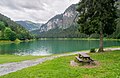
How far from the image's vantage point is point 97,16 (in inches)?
1672

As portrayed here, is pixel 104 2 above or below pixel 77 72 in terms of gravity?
above

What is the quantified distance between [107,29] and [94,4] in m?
6.01

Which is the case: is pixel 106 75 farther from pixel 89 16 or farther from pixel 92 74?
pixel 89 16

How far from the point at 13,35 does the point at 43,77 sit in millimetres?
161907

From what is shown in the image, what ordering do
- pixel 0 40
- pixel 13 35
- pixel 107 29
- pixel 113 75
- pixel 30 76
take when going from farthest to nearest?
pixel 13 35
pixel 0 40
pixel 107 29
pixel 30 76
pixel 113 75

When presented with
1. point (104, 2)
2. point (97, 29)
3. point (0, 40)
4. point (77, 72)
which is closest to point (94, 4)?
point (104, 2)

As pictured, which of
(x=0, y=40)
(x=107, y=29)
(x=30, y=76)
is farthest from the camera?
(x=0, y=40)

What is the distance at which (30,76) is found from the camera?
2023 centimetres

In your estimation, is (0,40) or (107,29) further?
(0,40)

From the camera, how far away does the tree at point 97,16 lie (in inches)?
1623

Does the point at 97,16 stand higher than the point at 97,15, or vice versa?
the point at 97,15

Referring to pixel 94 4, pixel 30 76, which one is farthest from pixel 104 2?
pixel 30 76

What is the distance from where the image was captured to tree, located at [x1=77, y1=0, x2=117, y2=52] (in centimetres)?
4122

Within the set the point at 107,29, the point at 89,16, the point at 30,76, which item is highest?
the point at 89,16
